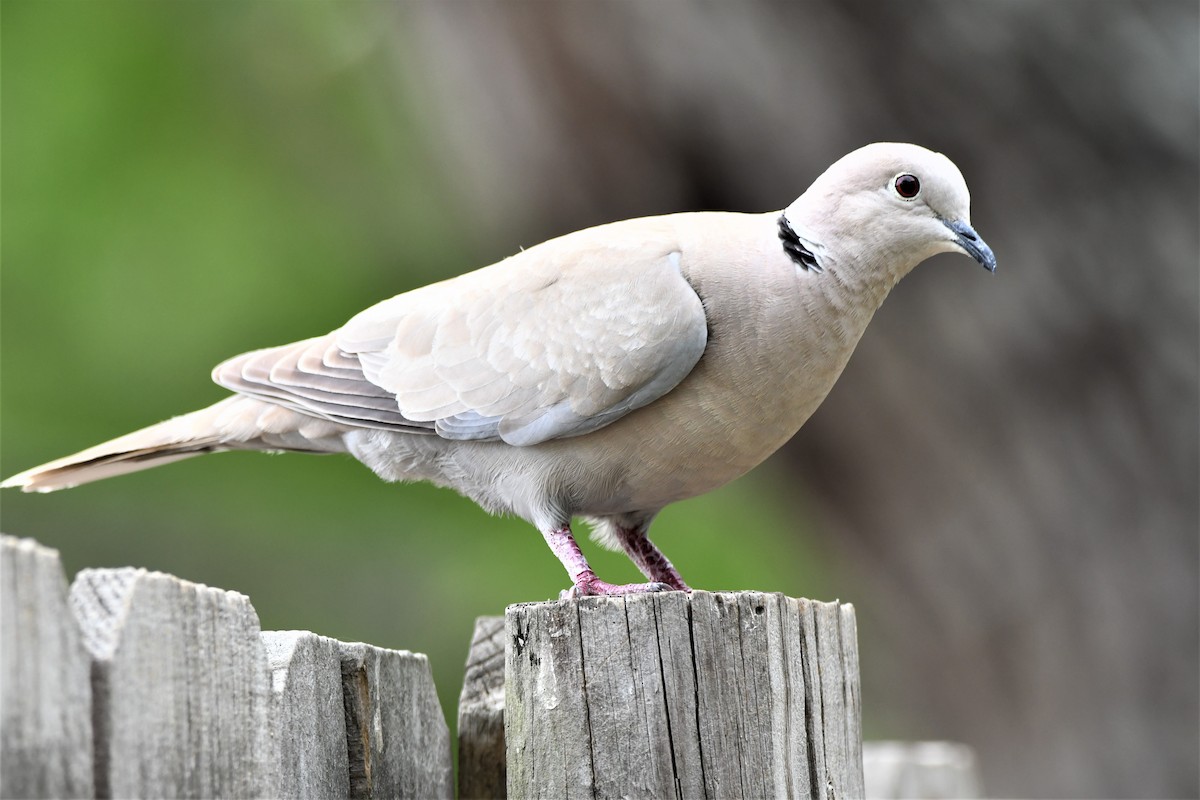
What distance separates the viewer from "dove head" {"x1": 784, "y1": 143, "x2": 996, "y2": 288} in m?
2.99

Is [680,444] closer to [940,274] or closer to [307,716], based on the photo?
[307,716]

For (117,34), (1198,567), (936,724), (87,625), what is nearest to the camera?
(87,625)

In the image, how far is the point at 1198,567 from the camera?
15.3 feet

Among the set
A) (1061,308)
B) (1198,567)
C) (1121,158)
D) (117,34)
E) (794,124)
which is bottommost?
(1198,567)

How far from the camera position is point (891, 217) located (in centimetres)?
299

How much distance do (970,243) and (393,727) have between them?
169 cm

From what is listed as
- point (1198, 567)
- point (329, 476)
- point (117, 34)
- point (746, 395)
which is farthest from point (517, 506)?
point (117, 34)

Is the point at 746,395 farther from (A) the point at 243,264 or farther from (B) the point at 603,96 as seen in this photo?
(A) the point at 243,264

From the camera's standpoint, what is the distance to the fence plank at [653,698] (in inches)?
79.5

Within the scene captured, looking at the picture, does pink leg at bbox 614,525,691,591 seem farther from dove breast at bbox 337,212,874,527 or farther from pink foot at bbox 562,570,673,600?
pink foot at bbox 562,570,673,600

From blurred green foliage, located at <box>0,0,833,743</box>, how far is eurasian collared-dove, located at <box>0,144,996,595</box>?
3.66 meters

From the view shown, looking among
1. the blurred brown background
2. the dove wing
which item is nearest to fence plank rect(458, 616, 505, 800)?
the dove wing

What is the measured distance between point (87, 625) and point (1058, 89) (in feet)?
12.4

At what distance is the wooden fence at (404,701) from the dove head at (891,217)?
3.15ft
